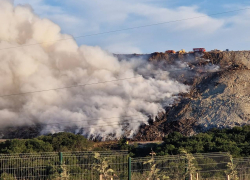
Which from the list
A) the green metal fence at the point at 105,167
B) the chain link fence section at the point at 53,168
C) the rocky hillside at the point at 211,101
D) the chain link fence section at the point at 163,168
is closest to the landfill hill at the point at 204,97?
the rocky hillside at the point at 211,101

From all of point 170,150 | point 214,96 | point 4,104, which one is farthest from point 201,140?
point 4,104

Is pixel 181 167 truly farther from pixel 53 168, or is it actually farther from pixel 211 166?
pixel 53 168

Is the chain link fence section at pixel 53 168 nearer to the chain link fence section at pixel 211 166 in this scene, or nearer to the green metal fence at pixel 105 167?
the green metal fence at pixel 105 167

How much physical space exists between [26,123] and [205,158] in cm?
5070

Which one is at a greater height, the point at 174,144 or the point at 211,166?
the point at 174,144

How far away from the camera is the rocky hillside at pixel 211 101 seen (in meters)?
61.7

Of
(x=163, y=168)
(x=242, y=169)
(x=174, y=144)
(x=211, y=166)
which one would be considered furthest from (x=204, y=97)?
(x=163, y=168)

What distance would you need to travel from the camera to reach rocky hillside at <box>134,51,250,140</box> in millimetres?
61719

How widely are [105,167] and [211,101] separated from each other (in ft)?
161

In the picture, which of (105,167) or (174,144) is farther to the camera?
(174,144)

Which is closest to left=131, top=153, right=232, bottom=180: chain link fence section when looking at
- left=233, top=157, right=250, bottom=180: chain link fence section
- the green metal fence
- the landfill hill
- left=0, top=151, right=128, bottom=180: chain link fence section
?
the green metal fence

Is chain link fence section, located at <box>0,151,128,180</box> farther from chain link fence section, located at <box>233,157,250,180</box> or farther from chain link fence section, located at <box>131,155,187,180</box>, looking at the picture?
chain link fence section, located at <box>233,157,250,180</box>

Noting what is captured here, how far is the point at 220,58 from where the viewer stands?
83375 millimetres

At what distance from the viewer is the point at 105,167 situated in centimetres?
1997
